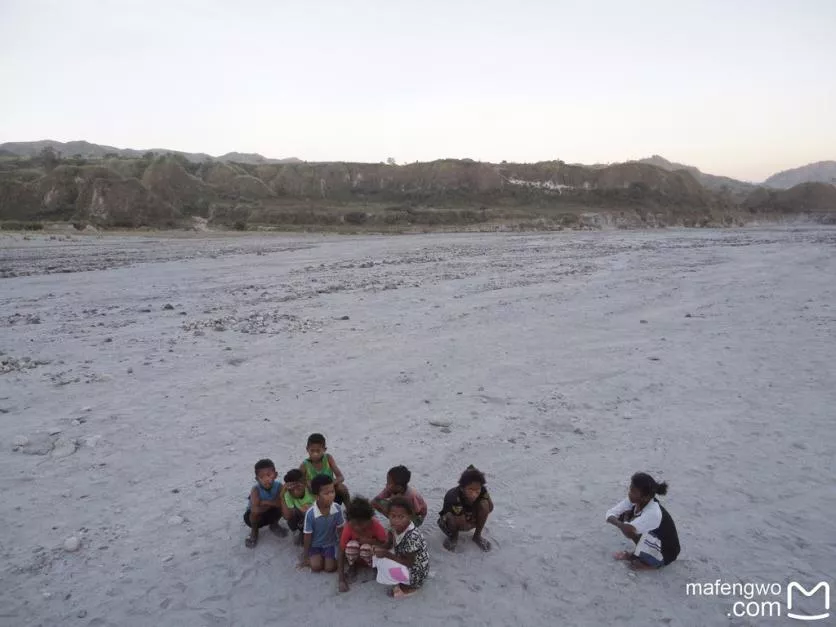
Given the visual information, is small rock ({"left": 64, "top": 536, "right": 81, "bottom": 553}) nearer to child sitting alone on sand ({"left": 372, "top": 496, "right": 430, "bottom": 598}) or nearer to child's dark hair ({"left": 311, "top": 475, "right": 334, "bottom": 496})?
child's dark hair ({"left": 311, "top": 475, "right": 334, "bottom": 496})

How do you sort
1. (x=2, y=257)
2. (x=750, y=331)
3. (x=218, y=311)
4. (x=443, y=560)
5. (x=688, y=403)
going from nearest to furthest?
(x=443, y=560) < (x=688, y=403) < (x=750, y=331) < (x=218, y=311) < (x=2, y=257)

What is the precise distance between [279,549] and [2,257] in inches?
1093

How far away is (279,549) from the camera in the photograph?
437cm

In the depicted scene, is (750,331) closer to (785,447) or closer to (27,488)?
(785,447)

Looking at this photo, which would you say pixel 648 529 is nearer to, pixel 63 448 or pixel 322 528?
pixel 322 528

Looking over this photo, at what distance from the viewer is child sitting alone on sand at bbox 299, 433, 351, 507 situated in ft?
15.5

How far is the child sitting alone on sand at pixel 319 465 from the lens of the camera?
4.71m

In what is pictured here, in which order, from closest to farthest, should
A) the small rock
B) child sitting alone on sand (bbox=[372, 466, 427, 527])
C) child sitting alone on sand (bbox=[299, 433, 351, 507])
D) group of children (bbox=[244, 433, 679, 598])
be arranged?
group of children (bbox=[244, 433, 679, 598]) → the small rock → child sitting alone on sand (bbox=[372, 466, 427, 527]) → child sitting alone on sand (bbox=[299, 433, 351, 507])

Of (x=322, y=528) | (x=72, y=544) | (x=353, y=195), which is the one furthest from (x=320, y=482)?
(x=353, y=195)

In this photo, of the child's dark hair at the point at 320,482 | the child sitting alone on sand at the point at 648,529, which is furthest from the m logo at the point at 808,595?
the child's dark hair at the point at 320,482

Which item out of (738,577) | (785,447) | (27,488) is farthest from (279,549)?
(785,447)

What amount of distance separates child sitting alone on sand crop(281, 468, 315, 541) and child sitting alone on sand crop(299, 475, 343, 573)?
0.29 m

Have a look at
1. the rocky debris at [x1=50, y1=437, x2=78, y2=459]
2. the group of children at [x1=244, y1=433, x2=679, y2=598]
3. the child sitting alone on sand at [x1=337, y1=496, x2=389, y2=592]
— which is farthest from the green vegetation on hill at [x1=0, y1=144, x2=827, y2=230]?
the child sitting alone on sand at [x1=337, y1=496, x2=389, y2=592]

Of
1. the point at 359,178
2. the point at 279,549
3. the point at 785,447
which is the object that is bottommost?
the point at 279,549
